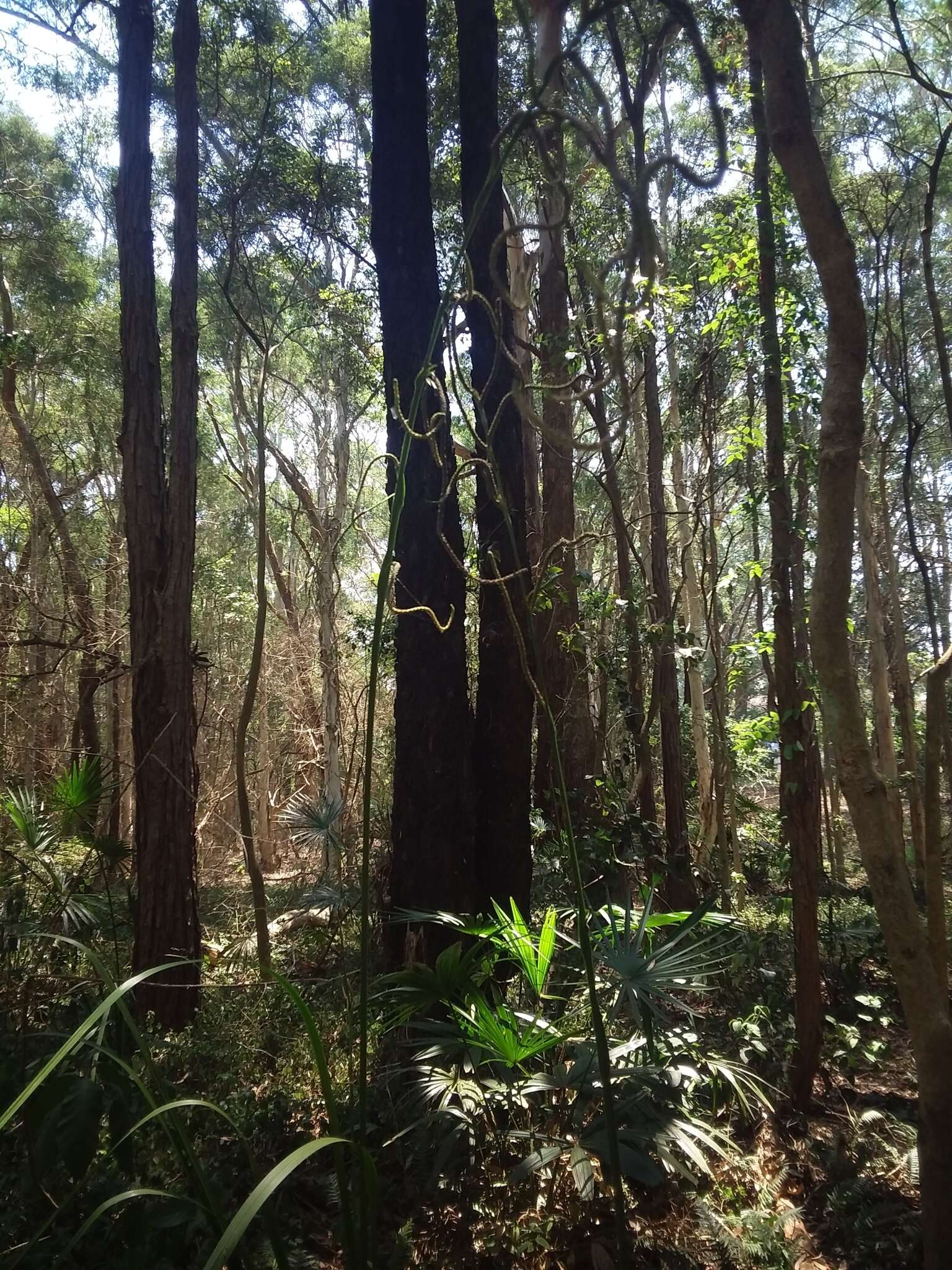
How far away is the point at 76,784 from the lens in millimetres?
3943

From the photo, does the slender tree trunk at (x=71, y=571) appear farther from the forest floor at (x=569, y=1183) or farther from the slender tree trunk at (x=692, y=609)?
the slender tree trunk at (x=692, y=609)

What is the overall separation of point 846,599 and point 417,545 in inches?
95.5

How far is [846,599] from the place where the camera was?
221 cm

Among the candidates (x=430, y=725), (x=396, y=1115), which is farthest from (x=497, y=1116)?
(x=430, y=725)

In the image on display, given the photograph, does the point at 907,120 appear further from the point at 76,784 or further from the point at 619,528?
the point at 76,784

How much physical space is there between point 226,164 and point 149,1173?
412 inches

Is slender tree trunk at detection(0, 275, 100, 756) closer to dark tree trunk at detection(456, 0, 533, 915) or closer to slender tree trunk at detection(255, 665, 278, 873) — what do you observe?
slender tree trunk at detection(255, 665, 278, 873)

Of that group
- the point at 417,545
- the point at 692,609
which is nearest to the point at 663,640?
the point at 417,545

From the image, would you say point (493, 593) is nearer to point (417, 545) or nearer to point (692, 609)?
point (417, 545)

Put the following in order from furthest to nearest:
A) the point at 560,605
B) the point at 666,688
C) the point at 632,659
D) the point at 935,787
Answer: the point at 666,688 → the point at 632,659 → the point at 560,605 → the point at 935,787

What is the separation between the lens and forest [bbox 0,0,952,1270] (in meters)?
2.04

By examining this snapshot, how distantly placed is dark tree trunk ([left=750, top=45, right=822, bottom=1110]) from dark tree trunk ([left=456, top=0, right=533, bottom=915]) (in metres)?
1.22

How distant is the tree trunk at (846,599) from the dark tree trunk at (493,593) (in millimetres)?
1880

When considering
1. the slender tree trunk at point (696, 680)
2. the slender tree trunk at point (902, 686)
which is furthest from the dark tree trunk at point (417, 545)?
the slender tree trunk at point (902, 686)
